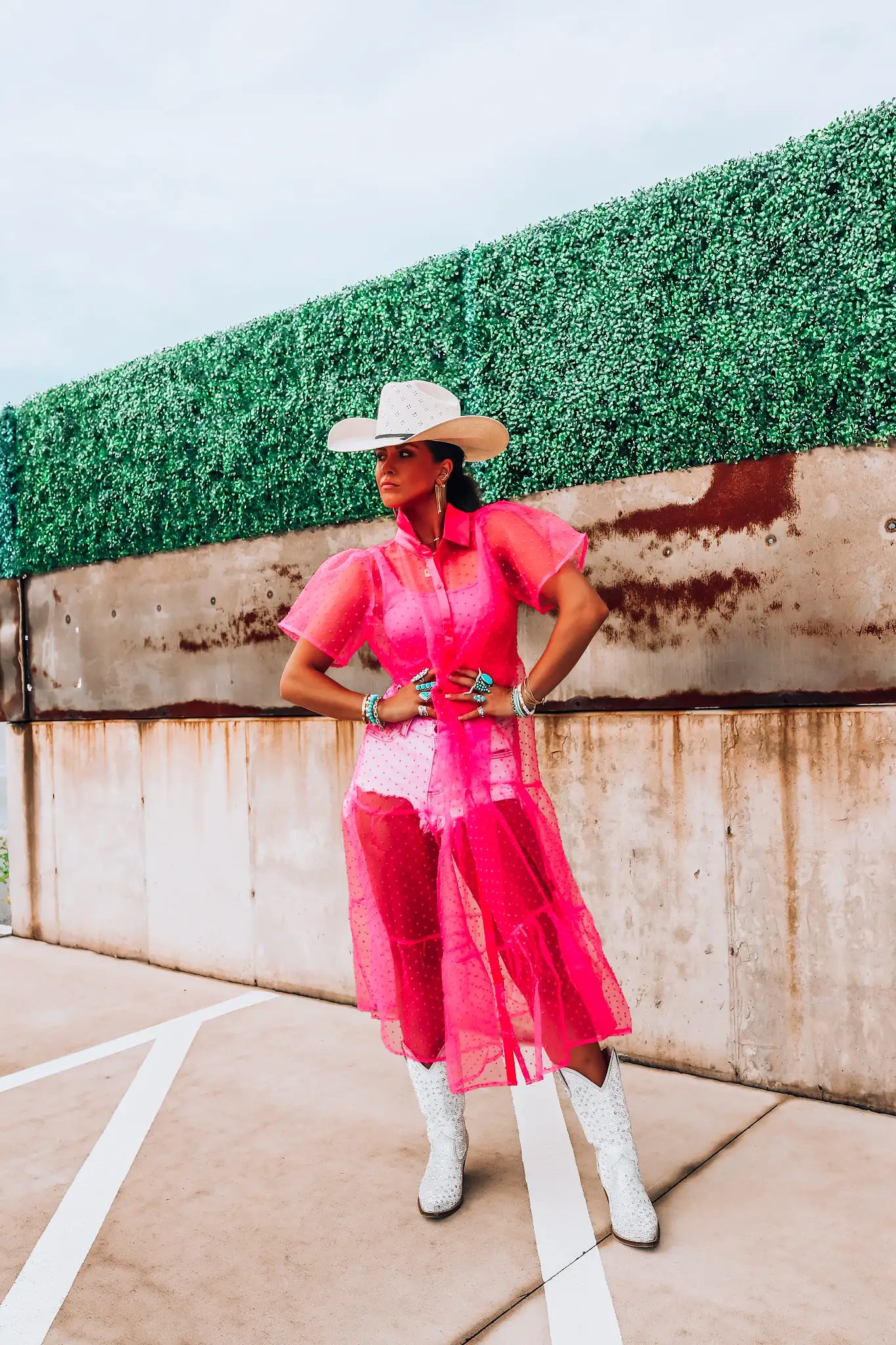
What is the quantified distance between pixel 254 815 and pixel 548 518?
276cm

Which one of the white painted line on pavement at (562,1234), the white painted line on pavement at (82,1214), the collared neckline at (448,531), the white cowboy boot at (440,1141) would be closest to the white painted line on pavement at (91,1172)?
the white painted line on pavement at (82,1214)

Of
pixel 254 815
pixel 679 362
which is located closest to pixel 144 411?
pixel 254 815

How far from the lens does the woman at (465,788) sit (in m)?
2.48

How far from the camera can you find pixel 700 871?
3.56 metres

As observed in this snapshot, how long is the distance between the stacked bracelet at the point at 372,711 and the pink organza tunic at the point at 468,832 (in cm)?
4

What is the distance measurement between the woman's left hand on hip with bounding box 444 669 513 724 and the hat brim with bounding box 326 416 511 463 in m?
0.58

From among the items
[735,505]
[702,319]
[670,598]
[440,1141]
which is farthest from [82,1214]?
[702,319]

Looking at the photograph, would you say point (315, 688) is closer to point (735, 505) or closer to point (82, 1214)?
point (82, 1214)

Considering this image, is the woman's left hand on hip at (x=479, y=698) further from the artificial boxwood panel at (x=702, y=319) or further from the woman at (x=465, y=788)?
the artificial boxwood panel at (x=702, y=319)

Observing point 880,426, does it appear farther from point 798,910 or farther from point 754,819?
point 798,910

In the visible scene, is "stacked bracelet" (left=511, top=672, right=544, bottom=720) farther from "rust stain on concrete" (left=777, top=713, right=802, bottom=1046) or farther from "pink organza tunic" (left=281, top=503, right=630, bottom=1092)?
"rust stain on concrete" (left=777, top=713, right=802, bottom=1046)

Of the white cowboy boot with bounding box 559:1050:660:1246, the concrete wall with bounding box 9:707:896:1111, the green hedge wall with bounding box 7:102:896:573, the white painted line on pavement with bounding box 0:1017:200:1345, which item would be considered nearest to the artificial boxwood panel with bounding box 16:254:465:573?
the green hedge wall with bounding box 7:102:896:573

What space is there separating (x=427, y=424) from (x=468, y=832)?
0.99 meters

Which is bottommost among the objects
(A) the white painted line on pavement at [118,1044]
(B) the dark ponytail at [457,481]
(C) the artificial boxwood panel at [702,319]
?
(A) the white painted line on pavement at [118,1044]
